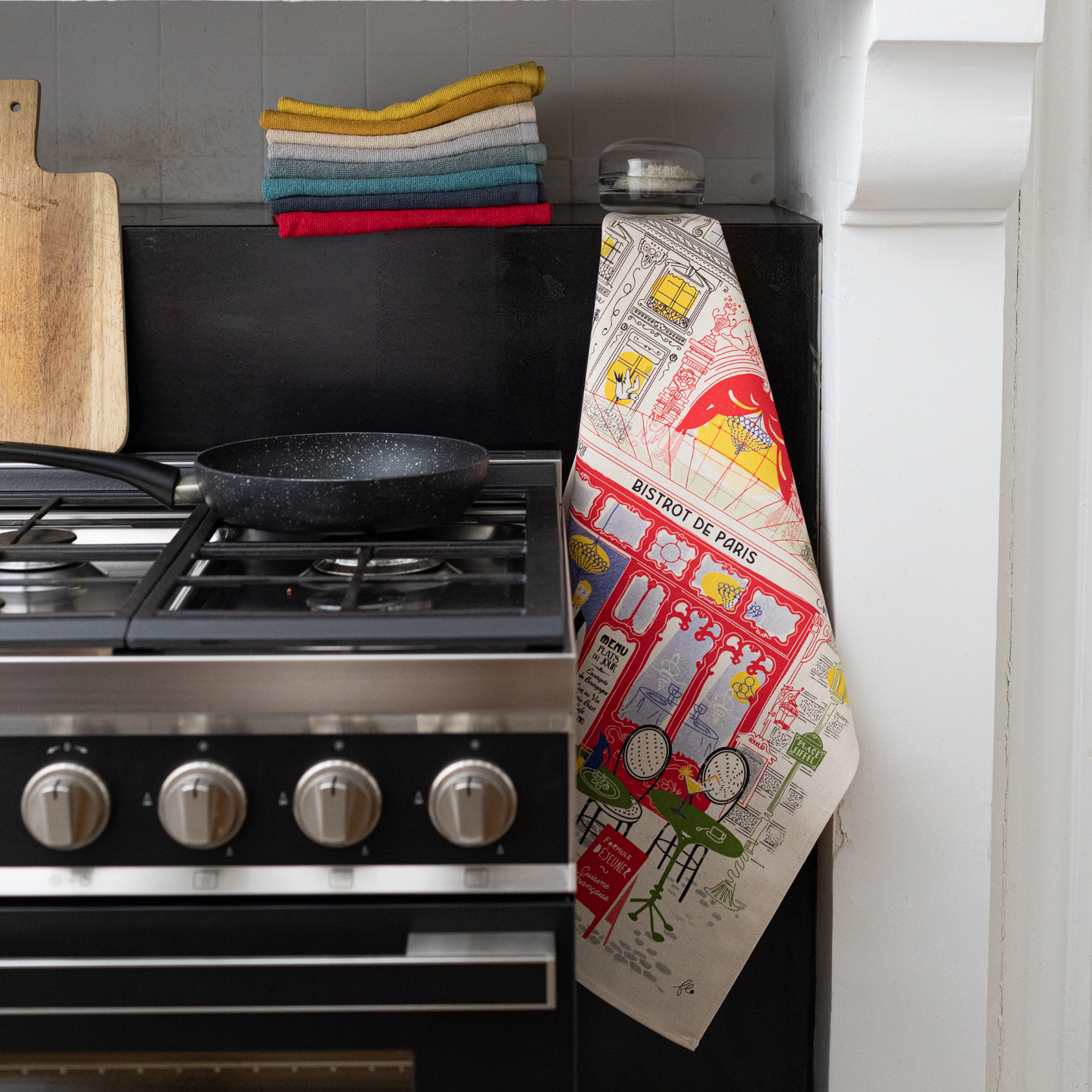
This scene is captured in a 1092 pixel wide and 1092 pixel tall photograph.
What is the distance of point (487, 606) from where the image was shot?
0.94m

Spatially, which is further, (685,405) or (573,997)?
(685,405)

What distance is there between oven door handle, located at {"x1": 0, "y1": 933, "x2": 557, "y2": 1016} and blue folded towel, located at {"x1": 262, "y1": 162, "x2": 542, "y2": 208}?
842mm

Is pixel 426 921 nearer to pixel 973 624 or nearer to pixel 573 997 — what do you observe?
pixel 573 997

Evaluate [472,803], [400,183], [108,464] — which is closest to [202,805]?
[472,803]

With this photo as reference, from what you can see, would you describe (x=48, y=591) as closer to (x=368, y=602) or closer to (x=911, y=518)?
(x=368, y=602)

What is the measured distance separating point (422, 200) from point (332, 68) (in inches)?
16.2

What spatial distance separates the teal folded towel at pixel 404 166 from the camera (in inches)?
51.3

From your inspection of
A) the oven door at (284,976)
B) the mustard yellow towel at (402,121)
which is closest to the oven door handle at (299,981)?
the oven door at (284,976)

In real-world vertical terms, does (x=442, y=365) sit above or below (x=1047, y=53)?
below

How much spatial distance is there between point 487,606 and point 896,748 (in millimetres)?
603

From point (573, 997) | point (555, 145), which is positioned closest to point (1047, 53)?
point (555, 145)

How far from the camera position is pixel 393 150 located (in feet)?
4.32

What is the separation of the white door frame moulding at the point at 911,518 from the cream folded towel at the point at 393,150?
15.2 inches

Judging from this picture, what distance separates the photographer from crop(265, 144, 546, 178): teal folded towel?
130cm
